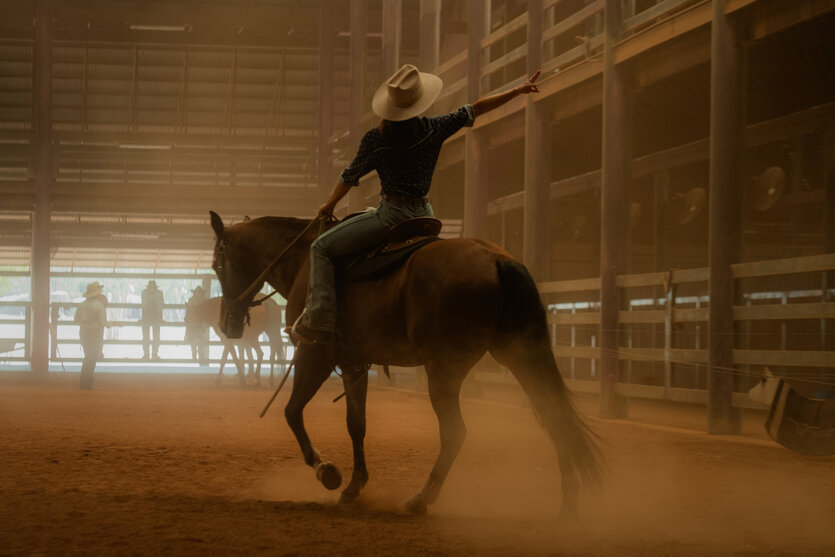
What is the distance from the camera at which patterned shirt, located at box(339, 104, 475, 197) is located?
238 inches

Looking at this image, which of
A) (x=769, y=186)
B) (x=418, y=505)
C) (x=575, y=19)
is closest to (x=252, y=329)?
(x=769, y=186)

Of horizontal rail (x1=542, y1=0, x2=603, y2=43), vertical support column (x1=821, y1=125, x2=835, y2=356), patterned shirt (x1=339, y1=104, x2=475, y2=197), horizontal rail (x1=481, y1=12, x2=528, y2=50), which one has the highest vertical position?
horizontal rail (x1=481, y1=12, x2=528, y2=50)

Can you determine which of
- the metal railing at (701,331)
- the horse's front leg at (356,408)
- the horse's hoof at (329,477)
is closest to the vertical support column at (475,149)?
the metal railing at (701,331)

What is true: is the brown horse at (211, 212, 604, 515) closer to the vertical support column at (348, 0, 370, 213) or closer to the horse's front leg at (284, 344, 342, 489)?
the horse's front leg at (284, 344, 342, 489)

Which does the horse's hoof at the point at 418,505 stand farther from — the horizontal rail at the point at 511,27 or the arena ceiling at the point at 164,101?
the arena ceiling at the point at 164,101

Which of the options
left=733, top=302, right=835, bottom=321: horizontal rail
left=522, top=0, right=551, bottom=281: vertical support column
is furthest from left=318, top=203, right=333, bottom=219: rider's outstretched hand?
left=522, top=0, right=551, bottom=281: vertical support column

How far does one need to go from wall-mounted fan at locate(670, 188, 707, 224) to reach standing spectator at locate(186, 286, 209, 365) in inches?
508

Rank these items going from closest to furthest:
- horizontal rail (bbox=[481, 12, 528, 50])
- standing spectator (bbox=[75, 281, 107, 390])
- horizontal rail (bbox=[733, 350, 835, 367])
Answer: horizontal rail (bbox=[733, 350, 835, 367]) → horizontal rail (bbox=[481, 12, 528, 50]) → standing spectator (bbox=[75, 281, 107, 390])

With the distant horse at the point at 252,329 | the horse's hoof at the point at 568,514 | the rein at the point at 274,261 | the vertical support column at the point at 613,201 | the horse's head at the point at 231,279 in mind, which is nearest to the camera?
the horse's hoof at the point at 568,514

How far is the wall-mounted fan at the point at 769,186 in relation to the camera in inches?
634

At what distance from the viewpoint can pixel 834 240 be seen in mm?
14445

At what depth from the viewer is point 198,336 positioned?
91.2ft

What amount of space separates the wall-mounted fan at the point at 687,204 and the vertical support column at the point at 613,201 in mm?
6196

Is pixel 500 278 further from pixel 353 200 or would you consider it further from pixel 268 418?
pixel 353 200
